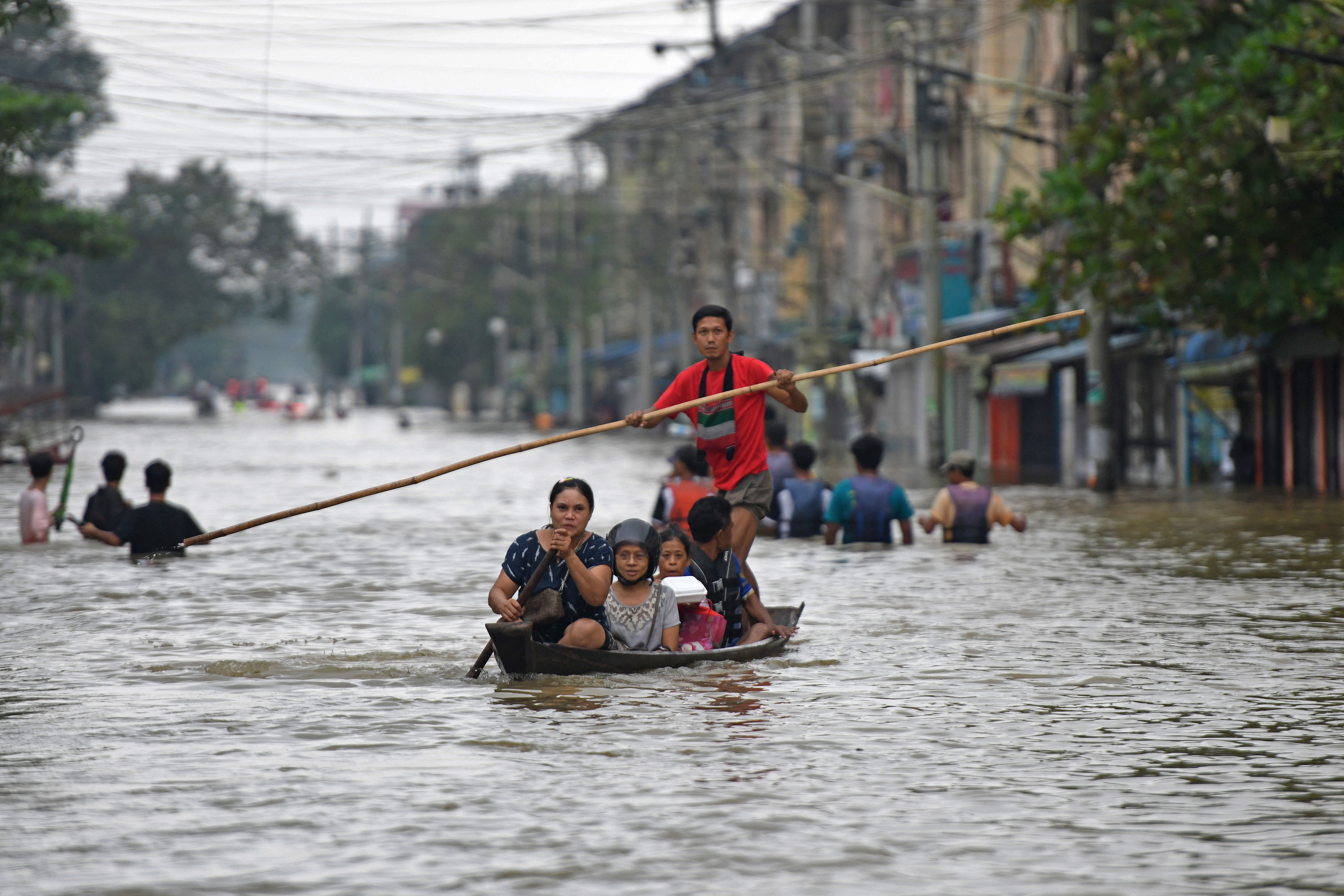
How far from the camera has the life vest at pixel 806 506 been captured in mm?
20000

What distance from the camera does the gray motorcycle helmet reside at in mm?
10562

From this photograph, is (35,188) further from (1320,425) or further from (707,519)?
(707,519)

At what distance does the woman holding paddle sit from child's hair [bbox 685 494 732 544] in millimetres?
850

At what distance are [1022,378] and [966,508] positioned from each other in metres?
19.6

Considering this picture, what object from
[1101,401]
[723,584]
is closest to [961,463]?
[723,584]

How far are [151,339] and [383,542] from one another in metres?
84.1

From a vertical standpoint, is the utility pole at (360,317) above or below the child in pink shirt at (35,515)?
above

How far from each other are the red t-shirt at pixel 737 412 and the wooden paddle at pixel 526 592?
1.83 metres

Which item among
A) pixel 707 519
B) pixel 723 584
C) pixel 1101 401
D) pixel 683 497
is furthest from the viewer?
pixel 1101 401

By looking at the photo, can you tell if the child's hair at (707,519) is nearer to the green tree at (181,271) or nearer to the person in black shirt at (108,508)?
the person in black shirt at (108,508)

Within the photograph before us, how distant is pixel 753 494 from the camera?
1210 centimetres

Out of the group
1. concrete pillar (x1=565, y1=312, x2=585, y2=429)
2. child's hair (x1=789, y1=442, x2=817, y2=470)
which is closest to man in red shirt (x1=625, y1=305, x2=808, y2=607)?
child's hair (x1=789, y1=442, x2=817, y2=470)

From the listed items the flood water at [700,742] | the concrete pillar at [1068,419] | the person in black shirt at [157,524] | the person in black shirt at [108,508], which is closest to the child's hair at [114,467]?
the person in black shirt at [108,508]

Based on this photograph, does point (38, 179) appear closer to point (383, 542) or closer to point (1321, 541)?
point (383, 542)
